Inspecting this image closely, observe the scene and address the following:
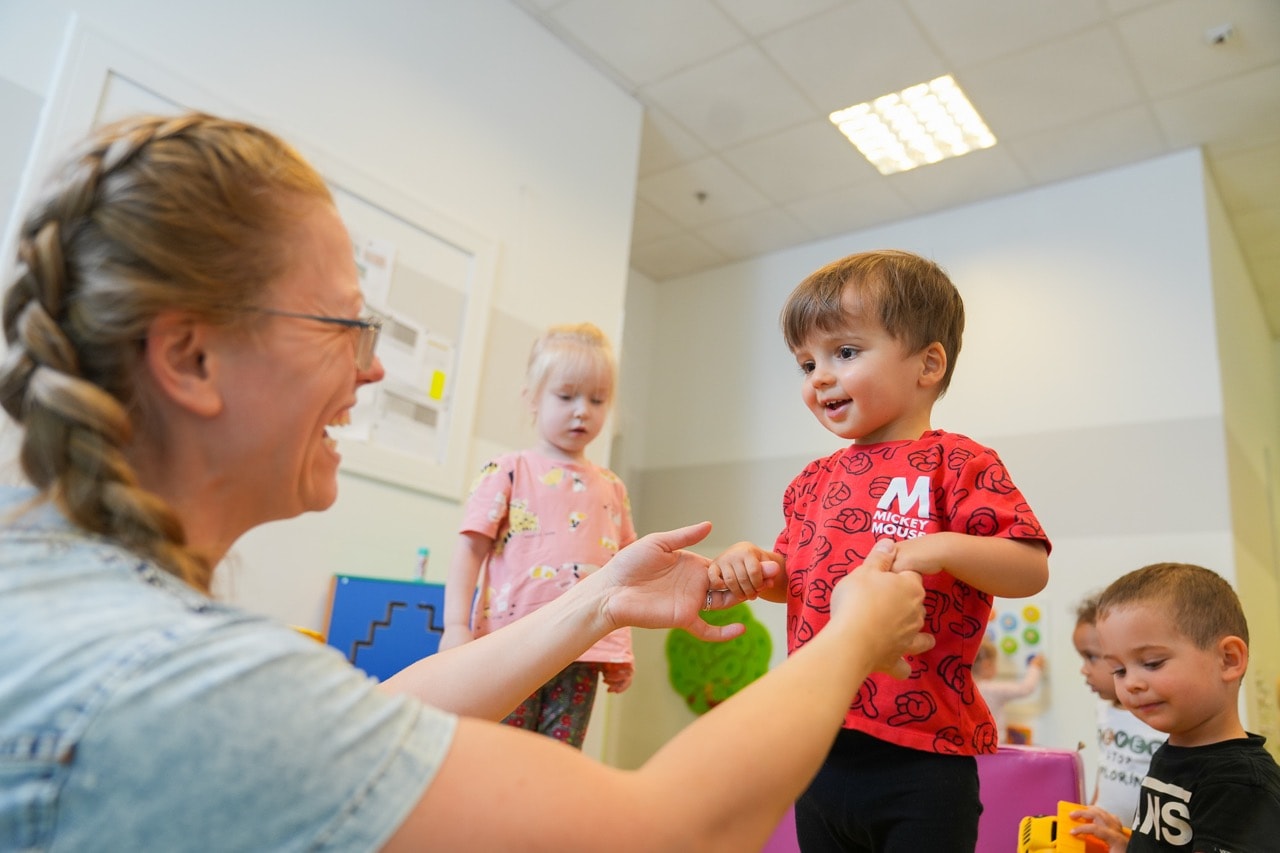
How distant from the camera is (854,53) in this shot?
406cm

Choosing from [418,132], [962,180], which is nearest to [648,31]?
[418,132]

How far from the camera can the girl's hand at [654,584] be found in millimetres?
1221

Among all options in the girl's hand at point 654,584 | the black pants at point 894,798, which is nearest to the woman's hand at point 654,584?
the girl's hand at point 654,584

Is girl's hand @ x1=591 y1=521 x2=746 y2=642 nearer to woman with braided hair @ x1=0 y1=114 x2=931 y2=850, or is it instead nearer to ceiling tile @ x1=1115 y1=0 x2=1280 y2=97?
woman with braided hair @ x1=0 y1=114 x2=931 y2=850

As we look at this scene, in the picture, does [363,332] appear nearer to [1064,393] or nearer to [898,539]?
[898,539]

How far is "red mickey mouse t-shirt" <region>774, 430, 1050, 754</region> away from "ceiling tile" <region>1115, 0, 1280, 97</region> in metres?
3.18

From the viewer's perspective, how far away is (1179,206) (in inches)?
178

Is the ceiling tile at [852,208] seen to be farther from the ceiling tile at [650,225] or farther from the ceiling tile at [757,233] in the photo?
the ceiling tile at [650,225]

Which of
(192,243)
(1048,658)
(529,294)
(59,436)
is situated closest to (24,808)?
(59,436)

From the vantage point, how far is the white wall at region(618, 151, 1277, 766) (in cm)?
418

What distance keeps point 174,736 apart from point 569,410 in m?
2.06

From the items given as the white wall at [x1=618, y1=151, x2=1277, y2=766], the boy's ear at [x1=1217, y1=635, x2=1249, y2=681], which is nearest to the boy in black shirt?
the boy's ear at [x1=1217, y1=635, x2=1249, y2=681]

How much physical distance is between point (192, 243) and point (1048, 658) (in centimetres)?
431

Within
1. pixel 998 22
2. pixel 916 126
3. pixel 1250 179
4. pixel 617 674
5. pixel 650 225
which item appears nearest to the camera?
pixel 617 674
